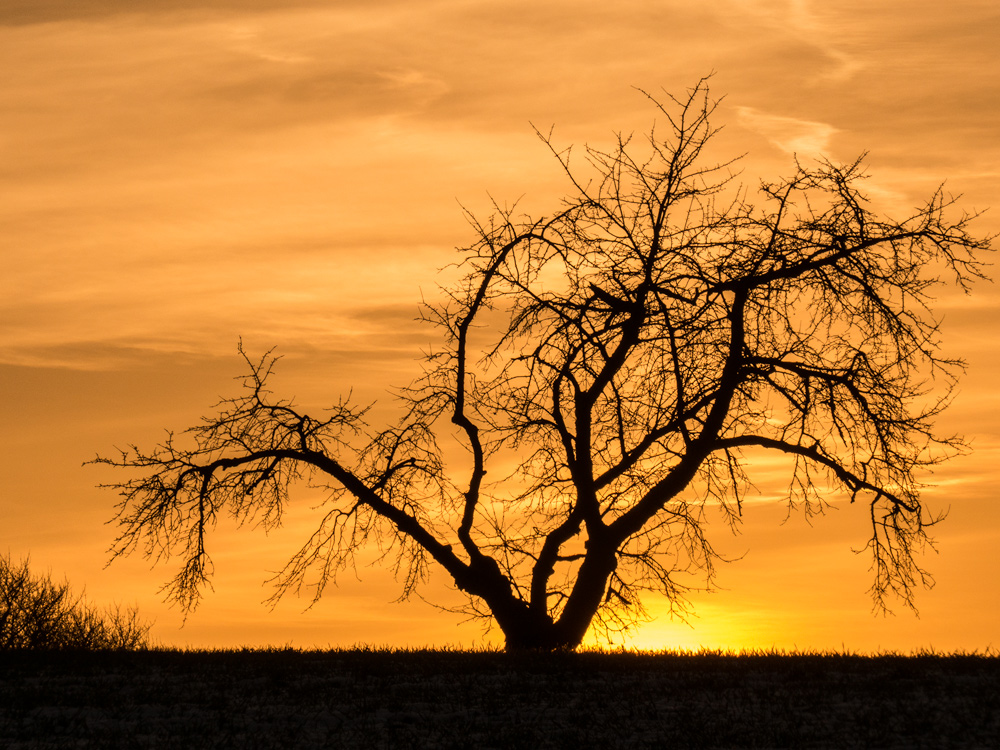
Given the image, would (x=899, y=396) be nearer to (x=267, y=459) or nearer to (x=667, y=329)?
(x=667, y=329)

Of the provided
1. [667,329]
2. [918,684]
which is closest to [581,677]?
[918,684]

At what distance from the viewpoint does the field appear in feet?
35.9

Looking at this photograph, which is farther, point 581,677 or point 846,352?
point 846,352

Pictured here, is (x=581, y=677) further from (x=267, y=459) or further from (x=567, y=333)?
(x=267, y=459)

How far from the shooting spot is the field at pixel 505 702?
35.9ft

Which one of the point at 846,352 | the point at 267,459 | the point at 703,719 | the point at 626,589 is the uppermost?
the point at 846,352

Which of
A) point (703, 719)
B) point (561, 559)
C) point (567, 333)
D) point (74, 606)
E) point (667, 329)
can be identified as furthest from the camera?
point (74, 606)

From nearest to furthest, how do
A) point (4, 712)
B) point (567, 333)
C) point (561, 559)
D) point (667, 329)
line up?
point (4, 712) → point (667, 329) → point (567, 333) → point (561, 559)

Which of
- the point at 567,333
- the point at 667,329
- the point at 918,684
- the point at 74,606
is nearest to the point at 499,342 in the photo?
the point at 567,333

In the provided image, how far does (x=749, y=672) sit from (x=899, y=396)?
588cm

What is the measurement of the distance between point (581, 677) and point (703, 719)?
2.64 metres

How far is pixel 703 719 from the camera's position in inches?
450

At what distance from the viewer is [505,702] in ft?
40.5

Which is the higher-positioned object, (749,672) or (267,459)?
(267,459)
